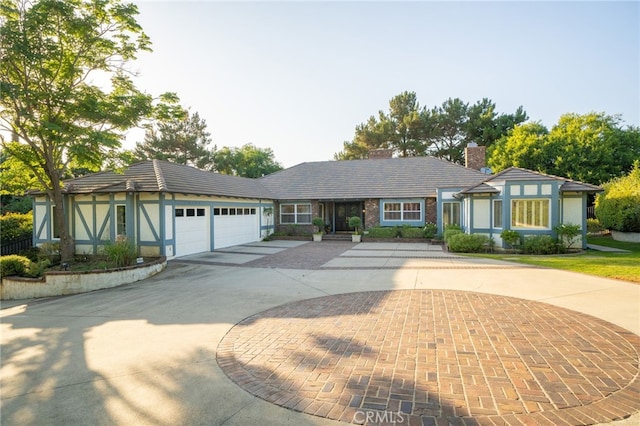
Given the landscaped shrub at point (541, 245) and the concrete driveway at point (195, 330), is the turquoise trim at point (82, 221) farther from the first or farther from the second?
the landscaped shrub at point (541, 245)

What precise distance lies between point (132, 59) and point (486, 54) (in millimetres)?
13034

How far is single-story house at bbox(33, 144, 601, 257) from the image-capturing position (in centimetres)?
1401

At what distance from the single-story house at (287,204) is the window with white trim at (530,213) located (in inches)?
1.5

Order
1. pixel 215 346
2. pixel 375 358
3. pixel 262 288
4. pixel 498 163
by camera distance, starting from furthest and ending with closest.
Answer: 1. pixel 498 163
2. pixel 262 288
3. pixel 215 346
4. pixel 375 358

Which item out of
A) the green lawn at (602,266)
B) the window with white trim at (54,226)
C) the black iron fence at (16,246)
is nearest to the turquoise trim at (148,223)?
the window with white trim at (54,226)

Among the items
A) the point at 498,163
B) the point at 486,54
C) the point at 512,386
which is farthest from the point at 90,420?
the point at 498,163

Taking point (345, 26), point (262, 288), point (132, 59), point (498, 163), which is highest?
point (345, 26)

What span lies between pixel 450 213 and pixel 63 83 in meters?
19.7

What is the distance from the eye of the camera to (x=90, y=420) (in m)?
3.20

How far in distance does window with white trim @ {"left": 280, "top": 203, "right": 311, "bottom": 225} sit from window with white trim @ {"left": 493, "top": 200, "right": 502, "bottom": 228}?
39.9 ft

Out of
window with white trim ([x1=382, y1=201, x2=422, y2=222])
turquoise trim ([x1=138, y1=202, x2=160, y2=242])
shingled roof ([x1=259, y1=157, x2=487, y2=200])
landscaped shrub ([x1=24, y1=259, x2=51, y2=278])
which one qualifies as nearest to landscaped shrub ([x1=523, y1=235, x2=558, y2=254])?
shingled roof ([x1=259, y1=157, x2=487, y2=200])

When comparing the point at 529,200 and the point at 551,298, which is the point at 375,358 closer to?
the point at 551,298

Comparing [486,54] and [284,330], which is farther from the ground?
[486,54]

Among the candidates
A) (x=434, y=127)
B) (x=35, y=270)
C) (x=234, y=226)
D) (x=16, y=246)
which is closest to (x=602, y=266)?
(x=234, y=226)
